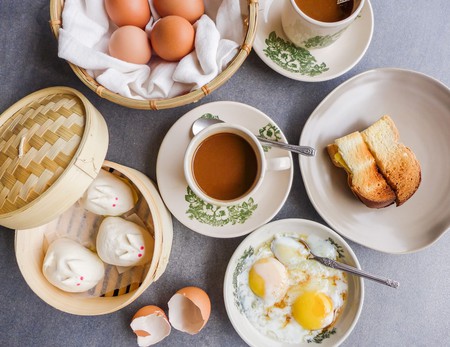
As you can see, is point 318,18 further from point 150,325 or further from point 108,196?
point 150,325

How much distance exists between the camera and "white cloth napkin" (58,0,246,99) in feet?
2.82

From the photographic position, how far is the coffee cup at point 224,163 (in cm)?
90

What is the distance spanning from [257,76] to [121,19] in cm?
36

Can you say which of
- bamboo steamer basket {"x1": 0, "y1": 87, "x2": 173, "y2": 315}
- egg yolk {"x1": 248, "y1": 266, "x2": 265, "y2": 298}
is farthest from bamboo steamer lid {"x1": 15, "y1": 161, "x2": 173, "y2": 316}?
egg yolk {"x1": 248, "y1": 266, "x2": 265, "y2": 298}

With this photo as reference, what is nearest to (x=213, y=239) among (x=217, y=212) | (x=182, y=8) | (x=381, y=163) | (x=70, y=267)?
(x=217, y=212)

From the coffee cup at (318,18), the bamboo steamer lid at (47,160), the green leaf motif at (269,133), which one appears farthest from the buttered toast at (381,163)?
the bamboo steamer lid at (47,160)

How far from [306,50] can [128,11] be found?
0.43 meters

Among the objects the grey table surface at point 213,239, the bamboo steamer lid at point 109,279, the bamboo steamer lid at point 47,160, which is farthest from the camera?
the grey table surface at point 213,239

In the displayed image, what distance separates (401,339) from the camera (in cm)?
106

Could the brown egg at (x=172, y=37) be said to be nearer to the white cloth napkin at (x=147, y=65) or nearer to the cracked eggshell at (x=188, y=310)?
the white cloth napkin at (x=147, y=65)

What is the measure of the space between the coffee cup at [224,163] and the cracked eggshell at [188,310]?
252 mm

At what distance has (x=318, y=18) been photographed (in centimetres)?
89

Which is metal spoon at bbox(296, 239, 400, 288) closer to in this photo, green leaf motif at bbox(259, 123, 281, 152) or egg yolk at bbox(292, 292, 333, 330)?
egg yolk at bbox(292, 292, 333, 330)

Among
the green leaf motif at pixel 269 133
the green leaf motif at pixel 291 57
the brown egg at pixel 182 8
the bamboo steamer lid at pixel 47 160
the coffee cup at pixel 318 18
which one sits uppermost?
the coffee cup at pixel 318 18
